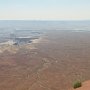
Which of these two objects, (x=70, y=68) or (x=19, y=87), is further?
(x=70, y=68)

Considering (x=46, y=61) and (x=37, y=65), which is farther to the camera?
(x=46, y=61)

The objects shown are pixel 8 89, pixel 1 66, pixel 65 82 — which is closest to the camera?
pixel 8 89

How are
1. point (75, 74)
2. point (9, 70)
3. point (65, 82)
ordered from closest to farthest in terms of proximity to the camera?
point (65, 82) < point (75, 74) < point (9, 70)

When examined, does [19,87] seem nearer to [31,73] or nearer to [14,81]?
[14,81]

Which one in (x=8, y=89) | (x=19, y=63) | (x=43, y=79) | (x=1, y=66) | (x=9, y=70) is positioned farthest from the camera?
(x=19, y=63)

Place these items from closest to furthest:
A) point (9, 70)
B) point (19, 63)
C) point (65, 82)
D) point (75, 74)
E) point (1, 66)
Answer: point (65, 82) → point (75, 74) → point (9, 70) → point (1, 66) → point (19, 63)

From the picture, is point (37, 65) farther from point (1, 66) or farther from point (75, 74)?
point (75, 74)

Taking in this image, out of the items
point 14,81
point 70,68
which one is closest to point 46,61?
point 70,68

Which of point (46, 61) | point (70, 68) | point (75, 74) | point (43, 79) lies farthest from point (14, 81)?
point (46, 61)

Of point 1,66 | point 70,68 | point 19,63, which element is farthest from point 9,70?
point 70,68
